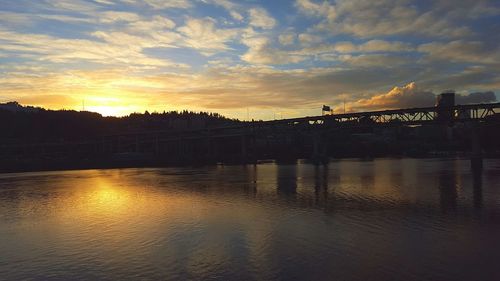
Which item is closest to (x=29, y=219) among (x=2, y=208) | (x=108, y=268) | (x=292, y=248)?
(x=2, y=208)

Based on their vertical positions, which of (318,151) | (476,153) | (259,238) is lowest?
(259,238)

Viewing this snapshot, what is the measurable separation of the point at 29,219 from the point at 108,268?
1896 centimetres

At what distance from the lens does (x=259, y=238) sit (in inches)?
1041

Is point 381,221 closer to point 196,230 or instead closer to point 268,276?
point 196,230

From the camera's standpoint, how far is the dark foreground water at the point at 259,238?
19.8 m

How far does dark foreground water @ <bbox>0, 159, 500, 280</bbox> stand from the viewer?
19.8 m

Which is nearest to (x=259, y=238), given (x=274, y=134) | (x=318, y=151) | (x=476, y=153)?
(x=476, y=153)

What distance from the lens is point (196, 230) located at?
2956 centimetres

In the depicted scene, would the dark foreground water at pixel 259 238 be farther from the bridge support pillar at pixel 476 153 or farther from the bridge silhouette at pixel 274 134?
the bridge silhouette at pixel 274 134

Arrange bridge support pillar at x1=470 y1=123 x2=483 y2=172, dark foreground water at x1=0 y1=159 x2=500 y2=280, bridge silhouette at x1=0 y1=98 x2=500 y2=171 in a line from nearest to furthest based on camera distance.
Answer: dark foreground water at x1=0 y1=159 x2=500 y2=280
bridge support pillar at x1=470 y1=123 x2=483 y2=172
bridge silhouette at x1=0 y1=98 x2=500 y2=171

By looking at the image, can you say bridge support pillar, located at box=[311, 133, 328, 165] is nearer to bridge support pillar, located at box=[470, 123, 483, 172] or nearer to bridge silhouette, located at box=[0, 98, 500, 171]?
bridge silhouette, located at box=[0, 98, 500, 171]

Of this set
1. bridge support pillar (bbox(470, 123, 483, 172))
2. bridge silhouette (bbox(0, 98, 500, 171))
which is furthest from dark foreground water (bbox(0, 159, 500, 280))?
bridge silhouette (bbox(0, 98, 500, 171))

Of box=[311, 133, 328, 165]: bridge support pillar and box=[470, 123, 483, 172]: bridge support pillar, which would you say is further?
box=[311, 133, 328, 165]: bridge support pillar

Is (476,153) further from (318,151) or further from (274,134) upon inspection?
(274,134)
